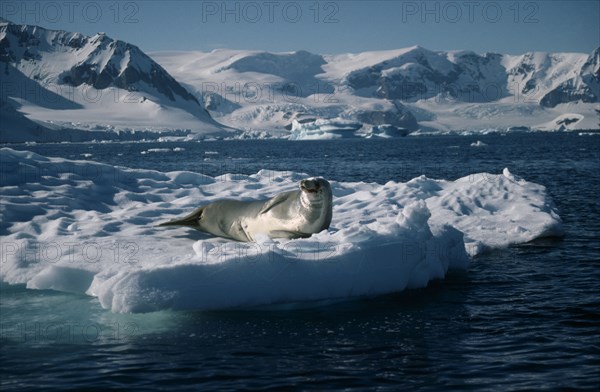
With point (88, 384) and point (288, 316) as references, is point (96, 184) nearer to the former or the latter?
point (288, 316)

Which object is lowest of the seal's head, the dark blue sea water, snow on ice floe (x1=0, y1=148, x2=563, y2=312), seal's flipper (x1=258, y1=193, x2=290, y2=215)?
the dark blue sea water

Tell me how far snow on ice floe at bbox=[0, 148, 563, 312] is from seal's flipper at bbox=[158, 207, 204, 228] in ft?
0.52

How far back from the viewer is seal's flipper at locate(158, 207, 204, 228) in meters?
10.2

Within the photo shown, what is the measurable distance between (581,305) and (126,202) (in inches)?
337

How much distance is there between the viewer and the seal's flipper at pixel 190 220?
402 inches

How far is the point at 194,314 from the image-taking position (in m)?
6.94

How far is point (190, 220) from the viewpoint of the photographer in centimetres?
1027

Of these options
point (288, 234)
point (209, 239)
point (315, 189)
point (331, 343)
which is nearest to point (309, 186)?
point (315, 189)

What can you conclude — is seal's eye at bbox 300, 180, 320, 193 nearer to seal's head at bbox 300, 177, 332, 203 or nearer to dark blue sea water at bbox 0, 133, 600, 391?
seal's head at bbox 300, 177, 332, 203

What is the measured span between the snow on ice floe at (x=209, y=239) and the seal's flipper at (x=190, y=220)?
16cm

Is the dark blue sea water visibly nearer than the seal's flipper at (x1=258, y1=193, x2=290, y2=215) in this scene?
Yes

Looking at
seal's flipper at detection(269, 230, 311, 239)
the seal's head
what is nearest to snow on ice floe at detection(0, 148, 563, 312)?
seal's flipper at detection(269, 230, 311, 239)

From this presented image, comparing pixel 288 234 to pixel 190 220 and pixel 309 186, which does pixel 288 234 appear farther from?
pixel 190 220

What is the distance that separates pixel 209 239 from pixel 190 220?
0.93 m
